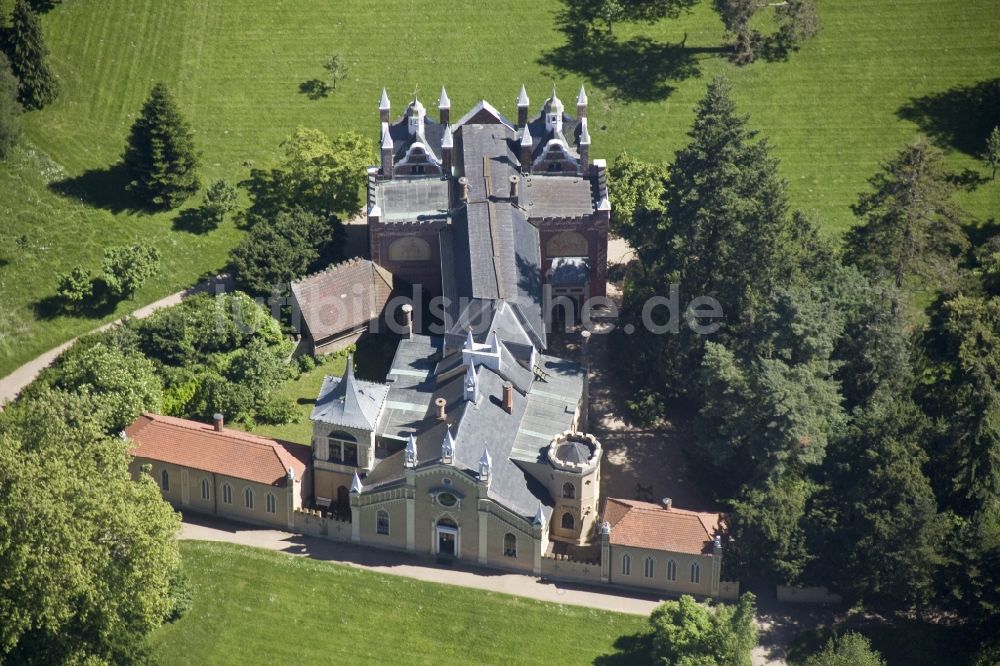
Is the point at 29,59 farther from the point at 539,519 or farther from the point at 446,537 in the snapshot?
the point at 539,519

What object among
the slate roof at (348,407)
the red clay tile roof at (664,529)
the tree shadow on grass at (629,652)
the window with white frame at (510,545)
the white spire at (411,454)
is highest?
the slate roof at (348,407)

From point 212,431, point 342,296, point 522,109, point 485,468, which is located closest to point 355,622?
point 485,468

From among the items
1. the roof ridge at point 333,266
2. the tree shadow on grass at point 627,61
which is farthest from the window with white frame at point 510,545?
the tree shadow on grass at point 627,61

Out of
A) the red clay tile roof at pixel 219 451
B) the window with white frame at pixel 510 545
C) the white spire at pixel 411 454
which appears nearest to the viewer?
the white spire at pixel 411 454

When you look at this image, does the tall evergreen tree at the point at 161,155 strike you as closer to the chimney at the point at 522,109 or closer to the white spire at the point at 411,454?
the chimney at the point at 522,109

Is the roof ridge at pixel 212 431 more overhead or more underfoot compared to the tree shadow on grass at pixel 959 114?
more underfoot

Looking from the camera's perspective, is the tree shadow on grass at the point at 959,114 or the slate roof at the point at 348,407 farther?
the tree shadow on grass at the point at 959,114
